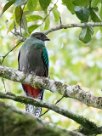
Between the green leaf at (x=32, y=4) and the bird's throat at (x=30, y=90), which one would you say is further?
the bird's throat at (x=30, y=90)

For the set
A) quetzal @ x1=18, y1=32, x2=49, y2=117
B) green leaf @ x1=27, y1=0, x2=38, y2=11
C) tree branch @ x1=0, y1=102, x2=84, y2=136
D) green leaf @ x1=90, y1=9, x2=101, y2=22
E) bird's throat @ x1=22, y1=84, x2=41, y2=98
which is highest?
green leaf @ x1=27, y1=0, x2=38, y2=11

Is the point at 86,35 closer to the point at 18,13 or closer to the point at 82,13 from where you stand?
the point at 82,13

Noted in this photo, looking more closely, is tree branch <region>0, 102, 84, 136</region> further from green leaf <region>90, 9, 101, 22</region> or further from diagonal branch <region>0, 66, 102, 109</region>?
green leaf <region>90, 9, 101, 22</region>

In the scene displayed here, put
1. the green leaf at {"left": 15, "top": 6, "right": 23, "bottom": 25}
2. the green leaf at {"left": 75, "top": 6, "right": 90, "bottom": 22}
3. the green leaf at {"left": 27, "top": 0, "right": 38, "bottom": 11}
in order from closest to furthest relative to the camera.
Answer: the green leaf at {"left": 27, "top": 0, "right": 38, "bottom": 11}, the green leaf at {"left": 75, "top": 6, "right": 90, "bottom": 22}, the green leaf at {"left": 15, "top": 6, "right": 23, "bottom": 25}

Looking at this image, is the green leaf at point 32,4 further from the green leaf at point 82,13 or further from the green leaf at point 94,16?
the green leaf at point 94,16

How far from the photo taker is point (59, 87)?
10.5 feet

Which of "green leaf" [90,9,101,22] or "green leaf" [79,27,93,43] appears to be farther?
"green leaf" [79,27,93,43]

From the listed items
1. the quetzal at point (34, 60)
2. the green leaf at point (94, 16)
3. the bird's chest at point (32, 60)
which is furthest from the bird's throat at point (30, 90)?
the green leaf at point (94, 16)

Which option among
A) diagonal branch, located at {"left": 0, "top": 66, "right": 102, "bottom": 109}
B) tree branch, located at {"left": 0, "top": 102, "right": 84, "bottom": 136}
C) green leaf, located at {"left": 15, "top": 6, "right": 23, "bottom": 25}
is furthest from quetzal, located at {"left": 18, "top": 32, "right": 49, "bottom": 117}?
tree branch, located at {"left": 0, "top": 102, "right": 84, "bottom": 136}

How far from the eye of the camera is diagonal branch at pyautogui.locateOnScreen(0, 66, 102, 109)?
2.89 m

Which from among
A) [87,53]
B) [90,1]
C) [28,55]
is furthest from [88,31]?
[87,53]

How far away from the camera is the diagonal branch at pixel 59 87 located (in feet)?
9.49

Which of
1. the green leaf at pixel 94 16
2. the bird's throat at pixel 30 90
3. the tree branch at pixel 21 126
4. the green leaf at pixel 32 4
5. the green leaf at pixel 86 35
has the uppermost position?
the green leaf at pixel 32 4

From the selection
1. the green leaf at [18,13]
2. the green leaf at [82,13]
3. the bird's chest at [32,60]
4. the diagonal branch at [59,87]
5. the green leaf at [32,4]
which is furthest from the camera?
the bird's chest at [32,60]
